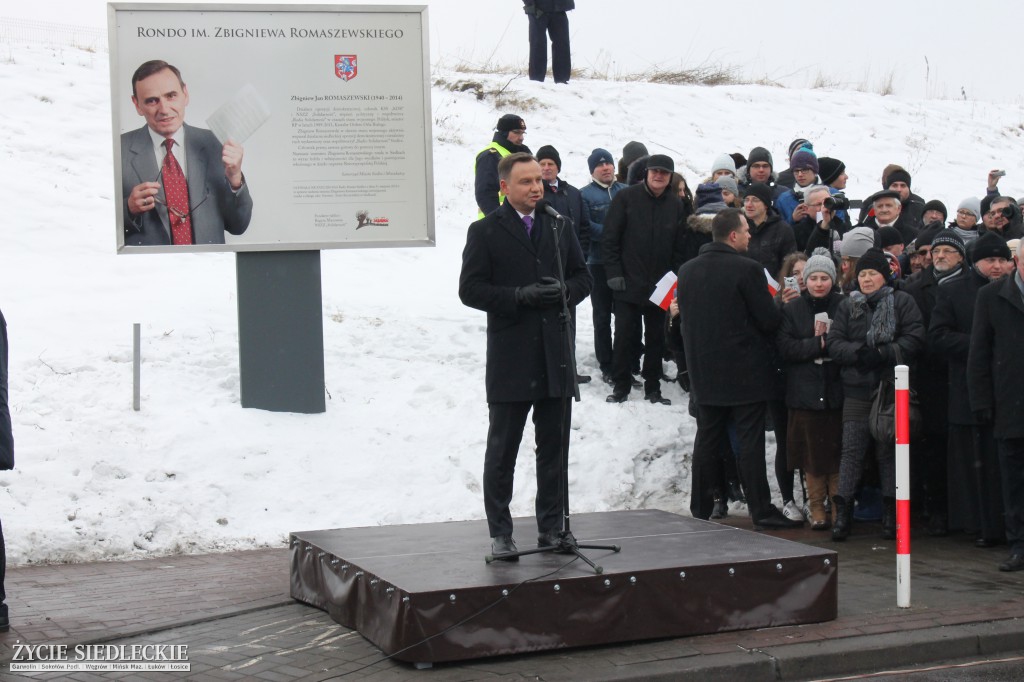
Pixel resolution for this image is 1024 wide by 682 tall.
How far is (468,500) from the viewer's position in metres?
10.4

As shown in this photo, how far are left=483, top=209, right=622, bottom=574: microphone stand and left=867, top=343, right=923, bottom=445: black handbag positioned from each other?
2848 millimetres

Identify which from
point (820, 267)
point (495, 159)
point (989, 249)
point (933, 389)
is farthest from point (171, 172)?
point (989, 249)

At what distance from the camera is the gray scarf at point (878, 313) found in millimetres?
9258

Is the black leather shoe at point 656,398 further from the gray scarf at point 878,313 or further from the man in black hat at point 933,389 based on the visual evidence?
the gray scarf at point 878,313

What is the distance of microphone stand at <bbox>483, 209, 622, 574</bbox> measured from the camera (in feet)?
22.4

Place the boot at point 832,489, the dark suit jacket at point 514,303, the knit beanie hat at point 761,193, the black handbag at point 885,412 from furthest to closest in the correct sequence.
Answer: the knit beanie hat at point 761,193
the boot at point 832,489
the black handbag at point 885,412
the dark suit jacket at point 514,303

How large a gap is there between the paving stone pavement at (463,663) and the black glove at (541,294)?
69.8 inches

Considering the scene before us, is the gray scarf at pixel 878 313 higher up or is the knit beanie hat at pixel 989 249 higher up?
the knit beanie hat at pixel 989 249

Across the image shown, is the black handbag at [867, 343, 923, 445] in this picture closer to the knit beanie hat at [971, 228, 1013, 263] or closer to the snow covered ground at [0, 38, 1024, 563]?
the knit beanie hat at [971, 228, 1013, 263]

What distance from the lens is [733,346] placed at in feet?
31.1

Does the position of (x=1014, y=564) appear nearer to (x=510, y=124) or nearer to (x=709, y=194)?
(x=709, y=194)

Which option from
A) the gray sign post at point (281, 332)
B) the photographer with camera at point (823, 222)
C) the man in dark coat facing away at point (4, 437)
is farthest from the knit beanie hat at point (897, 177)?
the man in dark coat facing away at point (4, 437)

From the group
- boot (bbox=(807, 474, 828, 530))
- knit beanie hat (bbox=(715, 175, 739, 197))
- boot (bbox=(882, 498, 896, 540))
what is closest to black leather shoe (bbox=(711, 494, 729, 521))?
boot (bbox=(807, 474, 828, 530))

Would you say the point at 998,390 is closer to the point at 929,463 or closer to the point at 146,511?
the point at 929,463
